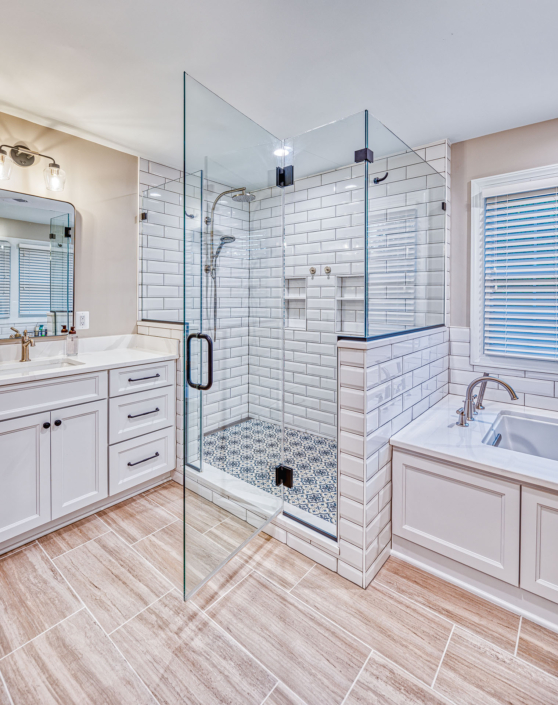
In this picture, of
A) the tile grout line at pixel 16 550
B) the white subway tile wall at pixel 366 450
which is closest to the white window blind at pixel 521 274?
the white subway tile wall at pixel 366 450

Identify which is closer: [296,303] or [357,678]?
[357,678]

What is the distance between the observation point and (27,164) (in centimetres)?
235

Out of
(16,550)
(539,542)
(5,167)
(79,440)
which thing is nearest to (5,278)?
(5,167)

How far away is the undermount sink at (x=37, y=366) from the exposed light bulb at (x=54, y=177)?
1.14 m

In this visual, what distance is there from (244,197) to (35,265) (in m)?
1.60

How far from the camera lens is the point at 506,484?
5.19 feet

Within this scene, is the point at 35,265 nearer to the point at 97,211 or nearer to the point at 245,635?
the point at 97,211

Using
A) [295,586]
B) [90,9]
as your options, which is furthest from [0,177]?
[295,586]

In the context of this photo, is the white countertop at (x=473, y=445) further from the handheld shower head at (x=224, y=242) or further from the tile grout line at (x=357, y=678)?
the handheld shower head at (x=224, y=242)

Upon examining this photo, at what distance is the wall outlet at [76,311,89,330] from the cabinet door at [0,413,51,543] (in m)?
0.90

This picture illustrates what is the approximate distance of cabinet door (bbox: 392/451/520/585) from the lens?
159 centimetres

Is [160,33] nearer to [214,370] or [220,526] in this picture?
[214,370]

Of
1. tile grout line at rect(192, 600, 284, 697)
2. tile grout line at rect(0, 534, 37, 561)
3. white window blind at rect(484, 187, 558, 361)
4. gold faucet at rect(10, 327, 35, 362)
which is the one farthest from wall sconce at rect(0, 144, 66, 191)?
white window blind at rect(484, 187, 558, 361)

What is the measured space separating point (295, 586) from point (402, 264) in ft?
5.90
